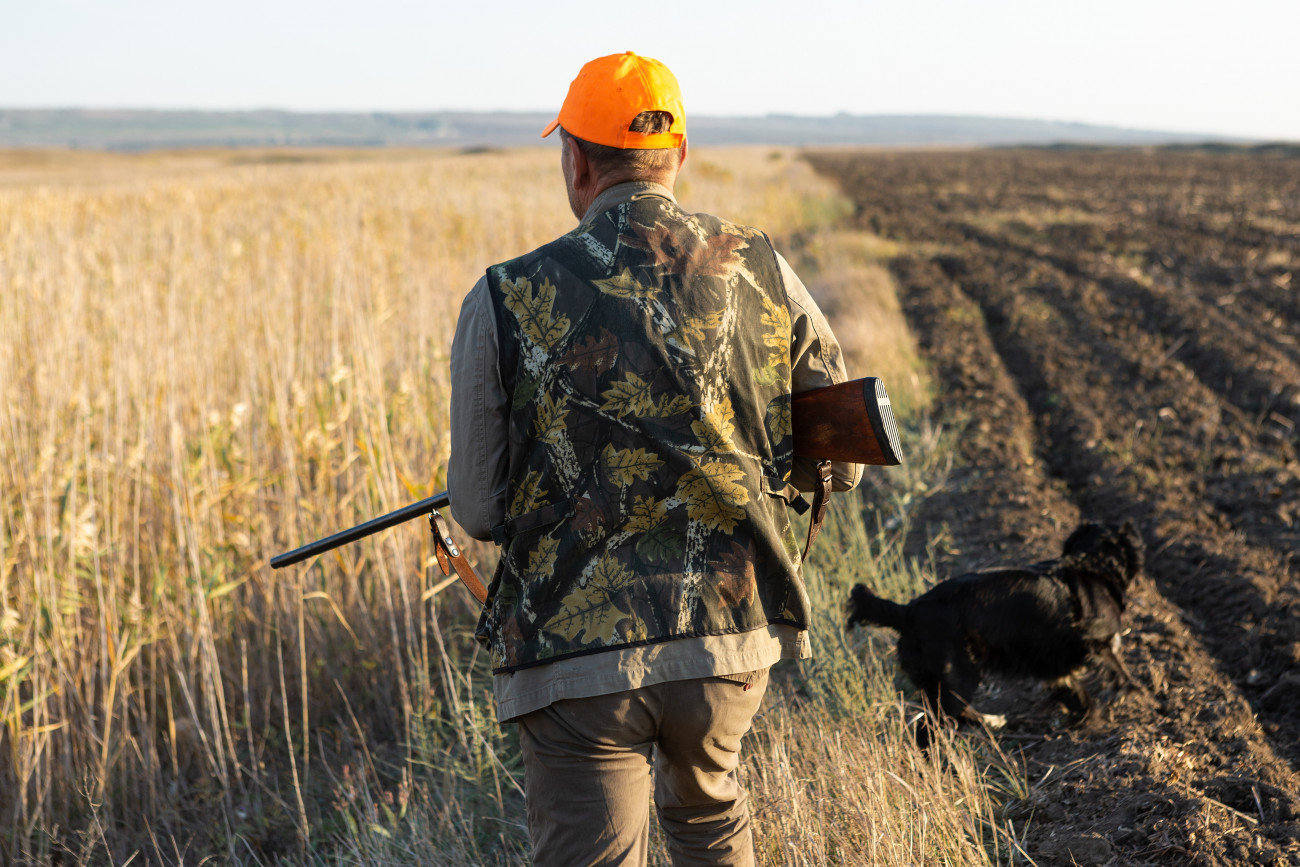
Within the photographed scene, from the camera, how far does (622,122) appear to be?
146cm

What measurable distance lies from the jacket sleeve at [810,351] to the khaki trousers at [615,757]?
0.45m

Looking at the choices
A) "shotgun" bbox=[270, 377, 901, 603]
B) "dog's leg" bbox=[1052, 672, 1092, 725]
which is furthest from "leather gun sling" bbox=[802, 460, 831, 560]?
"dog's leg" bbox=[1052, 672, 1092, 725]

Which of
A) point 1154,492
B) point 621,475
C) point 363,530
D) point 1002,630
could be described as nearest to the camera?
point 621,475

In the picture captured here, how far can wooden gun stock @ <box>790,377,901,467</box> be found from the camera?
4.91ft

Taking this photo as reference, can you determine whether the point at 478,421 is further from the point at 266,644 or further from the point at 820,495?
the point at 266,644

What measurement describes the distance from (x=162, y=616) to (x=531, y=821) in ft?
7.10

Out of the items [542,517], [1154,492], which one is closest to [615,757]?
[542,517]

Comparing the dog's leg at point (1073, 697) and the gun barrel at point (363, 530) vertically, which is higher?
the gun barrel at point (363, 530)

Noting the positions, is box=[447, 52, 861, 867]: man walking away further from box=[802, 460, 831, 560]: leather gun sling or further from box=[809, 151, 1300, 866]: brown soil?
box=[809, 151, 1300, 866]: brown soil

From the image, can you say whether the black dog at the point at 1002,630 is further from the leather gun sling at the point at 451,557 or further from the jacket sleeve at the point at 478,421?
the jacket sleeve at the point at 478,421

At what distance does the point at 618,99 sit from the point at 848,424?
685mm

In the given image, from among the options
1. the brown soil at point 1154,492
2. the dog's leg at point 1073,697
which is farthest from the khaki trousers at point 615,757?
the dog's leg at point 1073,697

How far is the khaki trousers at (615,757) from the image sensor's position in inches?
55.8

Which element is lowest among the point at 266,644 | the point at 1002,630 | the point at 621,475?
the point at 266,644
